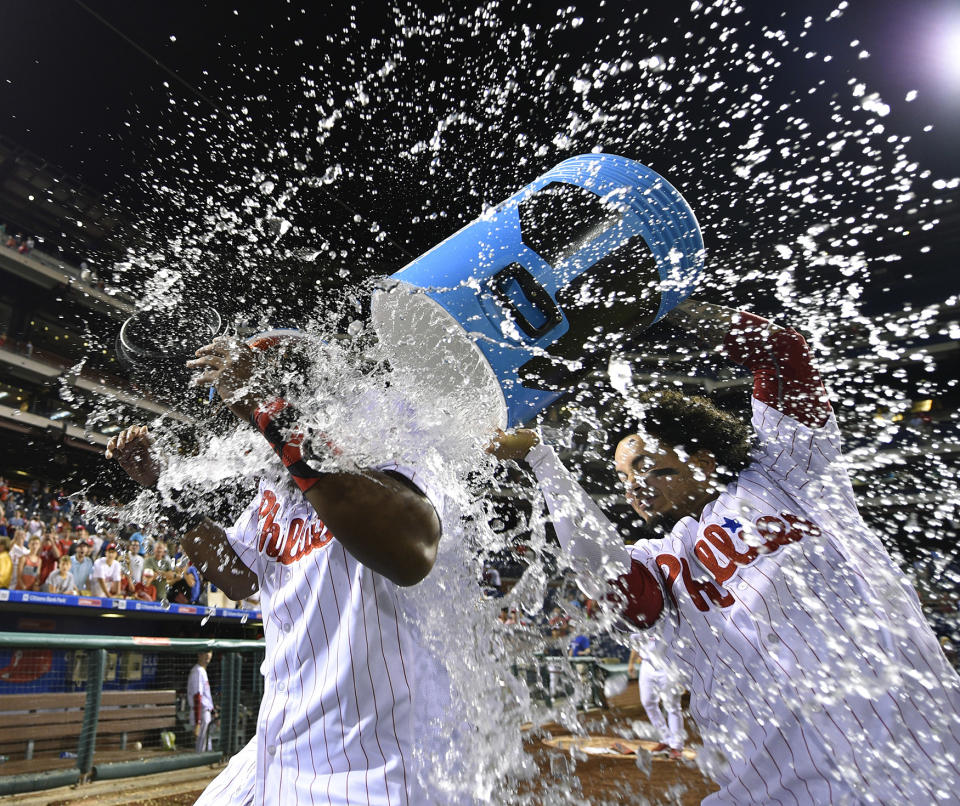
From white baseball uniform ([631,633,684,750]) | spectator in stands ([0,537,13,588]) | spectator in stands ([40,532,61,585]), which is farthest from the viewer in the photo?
spectator in stands ([40,532,61,585])

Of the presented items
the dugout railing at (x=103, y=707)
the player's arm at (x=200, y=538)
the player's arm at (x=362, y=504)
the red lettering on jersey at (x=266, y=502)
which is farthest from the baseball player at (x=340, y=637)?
the dugout railing at (x=103, y=707)

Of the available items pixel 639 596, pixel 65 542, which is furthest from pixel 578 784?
pixel 65 542

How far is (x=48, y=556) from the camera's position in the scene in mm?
8352

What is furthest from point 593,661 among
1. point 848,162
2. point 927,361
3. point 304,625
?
point 927,361

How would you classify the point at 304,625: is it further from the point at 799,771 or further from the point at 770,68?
the point at 770,68

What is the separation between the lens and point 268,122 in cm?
616

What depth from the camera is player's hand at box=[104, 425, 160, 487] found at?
6.26 feet

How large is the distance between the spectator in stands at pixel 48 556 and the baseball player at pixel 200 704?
447cm

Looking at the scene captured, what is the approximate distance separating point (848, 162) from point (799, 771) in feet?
27.8

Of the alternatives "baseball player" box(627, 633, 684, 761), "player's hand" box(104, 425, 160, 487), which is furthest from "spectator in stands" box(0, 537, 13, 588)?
"baseball player" box(627, 633, 684, 761)

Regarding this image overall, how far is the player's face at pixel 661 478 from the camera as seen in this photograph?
189cm

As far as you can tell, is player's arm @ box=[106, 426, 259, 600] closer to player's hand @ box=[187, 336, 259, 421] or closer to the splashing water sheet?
the splashing water sheet

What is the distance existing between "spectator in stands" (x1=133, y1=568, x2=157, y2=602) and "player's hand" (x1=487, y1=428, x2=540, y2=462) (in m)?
8.17

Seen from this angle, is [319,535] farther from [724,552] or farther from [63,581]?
[63,581]
